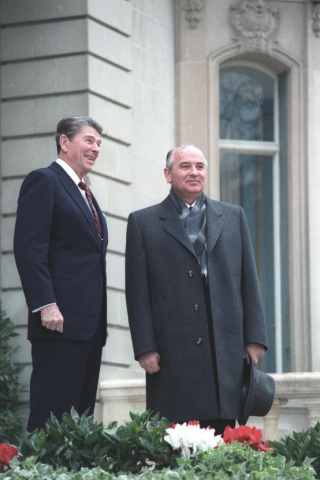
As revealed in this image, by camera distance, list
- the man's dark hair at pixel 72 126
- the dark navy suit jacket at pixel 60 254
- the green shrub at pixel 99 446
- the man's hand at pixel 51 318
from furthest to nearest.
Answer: the man's dark hair at pixel 72 126
the dark navy suit jacket at pixel 60 254
the man's hand at pixel 51 318
the green shrub at pixel 99 446

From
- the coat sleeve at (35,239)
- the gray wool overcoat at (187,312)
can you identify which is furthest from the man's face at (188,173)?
the coat sleeve at (35,239)

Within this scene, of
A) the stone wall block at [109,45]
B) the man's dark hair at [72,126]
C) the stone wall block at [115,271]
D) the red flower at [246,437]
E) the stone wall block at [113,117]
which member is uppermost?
the stone wall block at [109,45]

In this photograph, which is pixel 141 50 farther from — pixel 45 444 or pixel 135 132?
pixel 45 444

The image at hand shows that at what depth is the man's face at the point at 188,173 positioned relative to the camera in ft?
19.1

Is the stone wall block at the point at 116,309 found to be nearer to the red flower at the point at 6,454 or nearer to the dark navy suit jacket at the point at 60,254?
the dark navy suit jacket at the point at 60,254

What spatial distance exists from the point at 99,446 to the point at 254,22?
265 inches

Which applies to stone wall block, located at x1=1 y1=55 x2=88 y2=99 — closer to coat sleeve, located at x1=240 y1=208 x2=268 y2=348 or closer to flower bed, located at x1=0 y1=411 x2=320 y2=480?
coat sleeve, located at x1=240 y1=208 x2=268 y2=348

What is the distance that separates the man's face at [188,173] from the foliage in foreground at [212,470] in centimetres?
207

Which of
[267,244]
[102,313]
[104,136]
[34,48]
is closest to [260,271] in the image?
[267,244]

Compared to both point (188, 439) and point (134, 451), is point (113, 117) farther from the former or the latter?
point (188, 439)

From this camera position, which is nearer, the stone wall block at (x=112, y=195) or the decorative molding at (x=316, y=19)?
the stone wall block at (x=112, y=195)

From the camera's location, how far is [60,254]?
18.7 feet

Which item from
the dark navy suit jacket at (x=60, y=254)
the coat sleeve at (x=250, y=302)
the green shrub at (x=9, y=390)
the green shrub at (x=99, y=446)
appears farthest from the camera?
the green shrub at (x=9, y=390)

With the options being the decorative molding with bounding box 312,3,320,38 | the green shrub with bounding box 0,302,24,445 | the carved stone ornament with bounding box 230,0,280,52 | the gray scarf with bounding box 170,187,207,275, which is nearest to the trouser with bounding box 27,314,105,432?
the gray scarf with bounding box 170,187,207,275
